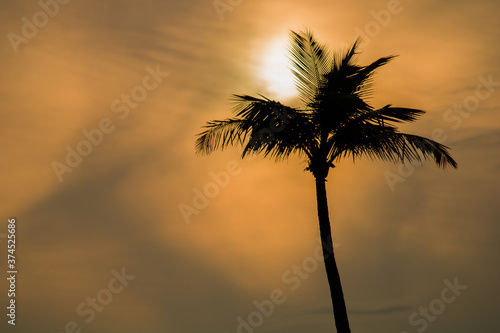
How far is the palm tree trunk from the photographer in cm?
1884

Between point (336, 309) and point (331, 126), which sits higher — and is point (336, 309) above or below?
below

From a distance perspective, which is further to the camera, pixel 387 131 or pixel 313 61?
pixel 313 61

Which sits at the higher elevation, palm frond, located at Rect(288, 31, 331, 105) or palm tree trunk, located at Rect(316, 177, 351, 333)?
palm frond, located at Rect(288, 31, 331, 105)

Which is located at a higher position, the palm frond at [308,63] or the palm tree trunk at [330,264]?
the palm frond at [308,63]

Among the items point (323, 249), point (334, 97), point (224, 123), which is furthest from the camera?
point (224, 123)

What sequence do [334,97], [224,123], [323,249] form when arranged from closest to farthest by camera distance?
[334,97]
[323,249]
[224,123]

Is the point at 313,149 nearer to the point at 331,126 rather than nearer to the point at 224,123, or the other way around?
the point at 331,126

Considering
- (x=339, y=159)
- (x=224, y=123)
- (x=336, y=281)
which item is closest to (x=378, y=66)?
(x=339, y=159)

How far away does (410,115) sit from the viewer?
63.7 feet

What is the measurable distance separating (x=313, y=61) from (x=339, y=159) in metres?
3.38

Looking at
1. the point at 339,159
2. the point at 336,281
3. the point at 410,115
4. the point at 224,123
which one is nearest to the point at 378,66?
the point at 410,115

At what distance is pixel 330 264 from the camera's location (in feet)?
62.8

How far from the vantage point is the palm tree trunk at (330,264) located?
18844mm

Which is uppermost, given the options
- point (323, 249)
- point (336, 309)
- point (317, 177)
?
point (317, 177)
